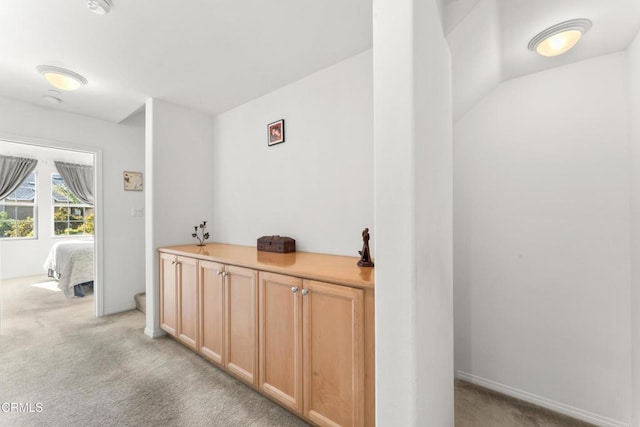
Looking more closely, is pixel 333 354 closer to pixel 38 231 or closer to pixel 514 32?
pixel 514 32

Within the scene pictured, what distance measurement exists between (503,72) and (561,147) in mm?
634

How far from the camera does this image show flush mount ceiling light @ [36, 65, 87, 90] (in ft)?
7.14

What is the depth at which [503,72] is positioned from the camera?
1.85m

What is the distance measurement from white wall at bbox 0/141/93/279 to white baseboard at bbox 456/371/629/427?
6818mm

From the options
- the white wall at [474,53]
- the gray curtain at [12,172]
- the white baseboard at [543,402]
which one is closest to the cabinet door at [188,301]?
the white baseboard at [543,402]

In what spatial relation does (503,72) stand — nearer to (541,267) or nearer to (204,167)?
(541,267)

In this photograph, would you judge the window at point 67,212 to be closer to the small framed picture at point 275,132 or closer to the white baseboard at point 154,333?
the white baseboard at point 154,333

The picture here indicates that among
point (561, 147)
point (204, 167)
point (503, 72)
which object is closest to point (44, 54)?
point (204, 167)

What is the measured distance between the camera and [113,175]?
137 inches

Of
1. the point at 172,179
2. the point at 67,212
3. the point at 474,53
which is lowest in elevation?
the point at 67,212

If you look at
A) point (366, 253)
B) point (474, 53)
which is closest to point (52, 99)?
point (366, 253)

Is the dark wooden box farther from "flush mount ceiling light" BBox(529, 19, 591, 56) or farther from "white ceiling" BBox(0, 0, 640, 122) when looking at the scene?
"flush mount ceiling light" BBox(529, 19, 591, 56)

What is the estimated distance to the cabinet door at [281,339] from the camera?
1549 mm

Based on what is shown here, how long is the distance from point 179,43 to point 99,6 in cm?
46
